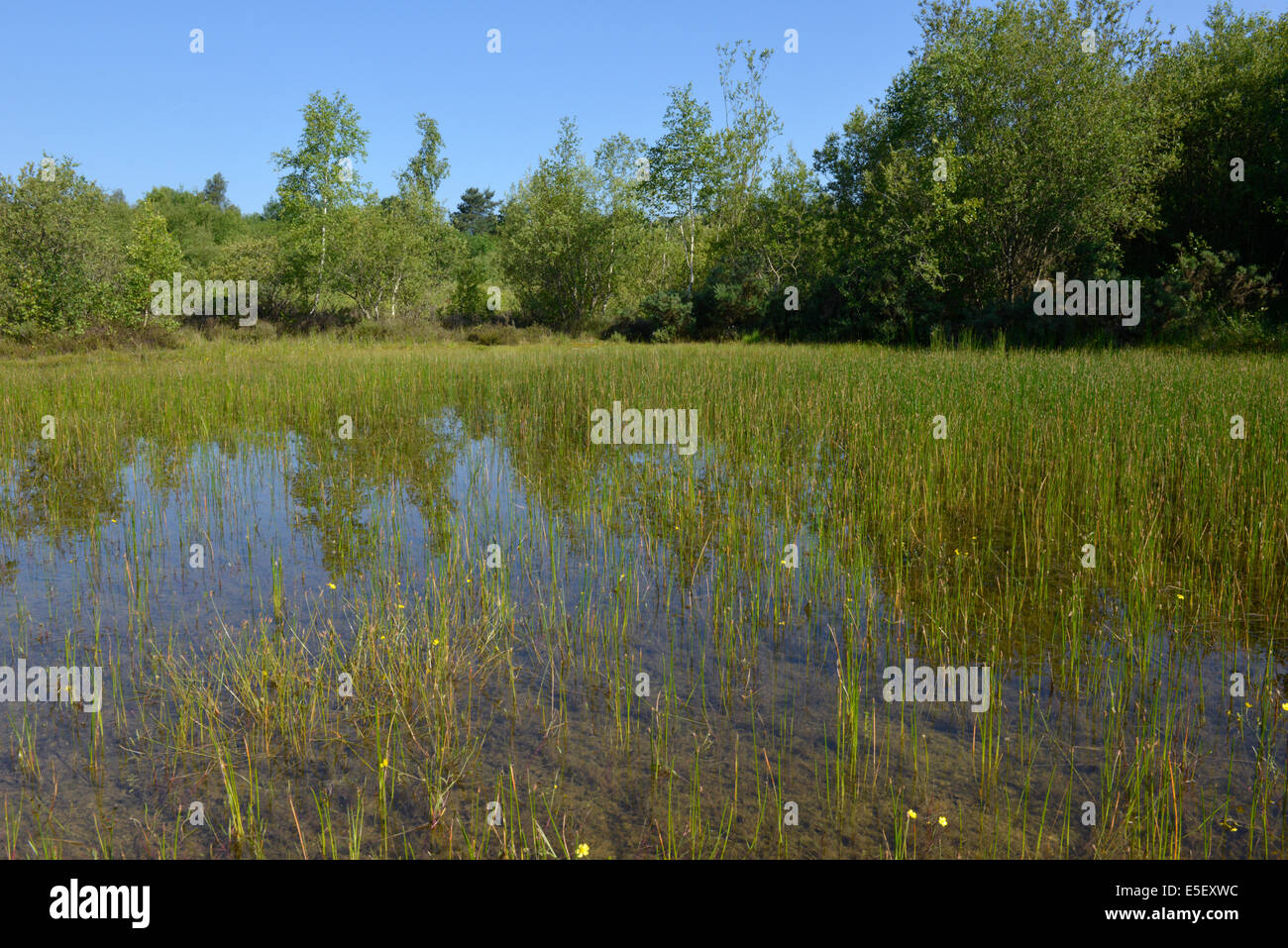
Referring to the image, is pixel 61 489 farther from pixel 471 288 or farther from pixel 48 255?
pixel 471 288

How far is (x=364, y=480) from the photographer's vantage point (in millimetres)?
7355

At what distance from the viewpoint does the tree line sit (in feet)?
64.7

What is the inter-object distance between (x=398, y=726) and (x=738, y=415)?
7.20 metres

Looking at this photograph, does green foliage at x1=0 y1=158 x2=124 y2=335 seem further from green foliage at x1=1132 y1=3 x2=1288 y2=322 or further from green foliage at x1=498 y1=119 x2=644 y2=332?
green foliage at x1=1132 y1=3 x2=1288 y2=322

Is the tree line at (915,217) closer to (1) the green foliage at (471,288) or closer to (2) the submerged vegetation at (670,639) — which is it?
(1) the green foliage at (471,288)

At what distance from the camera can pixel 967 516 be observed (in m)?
5.99

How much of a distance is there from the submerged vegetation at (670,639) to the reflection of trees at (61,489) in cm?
5

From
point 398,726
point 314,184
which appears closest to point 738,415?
point 398,726

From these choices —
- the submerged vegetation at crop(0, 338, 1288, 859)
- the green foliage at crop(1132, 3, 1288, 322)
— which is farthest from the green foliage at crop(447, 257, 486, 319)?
the submerged vegetation at crop(0, 338, 1288, 859)

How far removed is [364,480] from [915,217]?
68.7 ft

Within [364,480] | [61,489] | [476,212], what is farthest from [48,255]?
[476,212]

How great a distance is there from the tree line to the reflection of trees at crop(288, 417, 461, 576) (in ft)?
42.8
